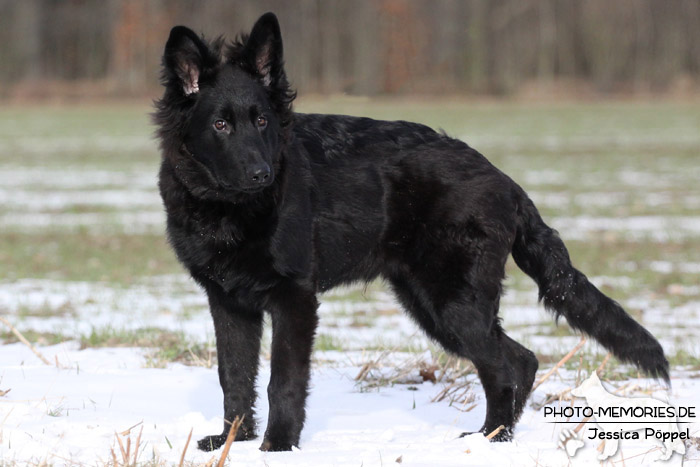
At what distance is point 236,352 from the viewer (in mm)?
4602

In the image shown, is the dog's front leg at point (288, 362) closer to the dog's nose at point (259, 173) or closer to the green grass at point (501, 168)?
the dog's nose at point (259, 173)

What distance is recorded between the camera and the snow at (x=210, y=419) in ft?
13.0

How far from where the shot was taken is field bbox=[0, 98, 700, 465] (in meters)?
4.29

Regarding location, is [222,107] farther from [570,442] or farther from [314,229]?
[570,442]

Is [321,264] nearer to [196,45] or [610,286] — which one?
[196,45]

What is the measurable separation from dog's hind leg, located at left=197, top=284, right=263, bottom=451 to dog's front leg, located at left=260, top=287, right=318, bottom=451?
9.8 inches

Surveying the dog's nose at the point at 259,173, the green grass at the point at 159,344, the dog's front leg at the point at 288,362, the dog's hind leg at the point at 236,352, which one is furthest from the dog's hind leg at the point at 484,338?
the green grass at the point at 159,344

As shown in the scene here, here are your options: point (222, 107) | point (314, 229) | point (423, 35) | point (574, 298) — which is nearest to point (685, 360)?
point (574, 298)

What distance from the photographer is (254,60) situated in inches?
179

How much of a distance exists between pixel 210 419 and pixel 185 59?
191 centimetres

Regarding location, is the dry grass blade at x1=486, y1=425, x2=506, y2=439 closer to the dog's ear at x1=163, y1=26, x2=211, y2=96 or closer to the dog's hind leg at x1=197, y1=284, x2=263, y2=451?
the dog's hind leg at x1=197, y1=284, x2=263, y2=451

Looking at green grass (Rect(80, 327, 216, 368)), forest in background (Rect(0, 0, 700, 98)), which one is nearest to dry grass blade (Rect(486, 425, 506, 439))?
green grass (Rect(80, 327, 216, 368))

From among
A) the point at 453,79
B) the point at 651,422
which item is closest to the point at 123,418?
the point at 651,422

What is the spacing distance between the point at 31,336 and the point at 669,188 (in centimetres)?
1593
